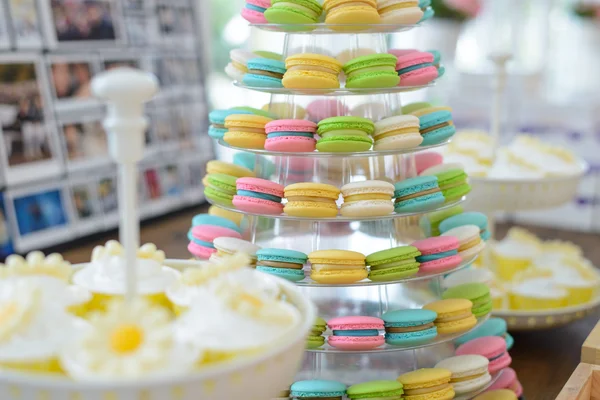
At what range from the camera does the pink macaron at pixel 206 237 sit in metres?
1.71

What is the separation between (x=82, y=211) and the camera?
399 centimetres

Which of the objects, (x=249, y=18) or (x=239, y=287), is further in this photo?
(x=249, y=18)

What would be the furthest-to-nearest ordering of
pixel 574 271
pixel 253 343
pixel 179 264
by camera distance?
pixel 574 271, pixel 179 264, pixel 253 343

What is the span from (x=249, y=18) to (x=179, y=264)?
2.42ft

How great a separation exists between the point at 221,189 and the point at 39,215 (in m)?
2.31

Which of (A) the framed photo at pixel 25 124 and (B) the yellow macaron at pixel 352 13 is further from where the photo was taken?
(A) the framed photo at pixel 25 124

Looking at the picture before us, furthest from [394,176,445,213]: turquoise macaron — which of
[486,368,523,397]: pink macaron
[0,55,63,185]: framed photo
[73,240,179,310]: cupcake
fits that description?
[0,55,63,185]: framed photo

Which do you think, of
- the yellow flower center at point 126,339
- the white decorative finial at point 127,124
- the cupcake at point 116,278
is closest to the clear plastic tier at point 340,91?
the cupcake at point 116,278

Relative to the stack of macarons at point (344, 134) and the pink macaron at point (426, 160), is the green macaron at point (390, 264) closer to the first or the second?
the stack of macarons at point (344, 134)

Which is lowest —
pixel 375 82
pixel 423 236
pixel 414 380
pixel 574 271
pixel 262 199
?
pixel 574 271

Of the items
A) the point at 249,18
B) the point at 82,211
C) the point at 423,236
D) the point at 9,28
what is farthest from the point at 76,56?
the point at 423,236

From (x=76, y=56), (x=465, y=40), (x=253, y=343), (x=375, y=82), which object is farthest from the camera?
(x=465, y=40)

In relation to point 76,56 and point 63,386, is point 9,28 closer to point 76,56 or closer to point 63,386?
point 76,56

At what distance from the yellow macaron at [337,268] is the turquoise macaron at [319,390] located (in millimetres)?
237
